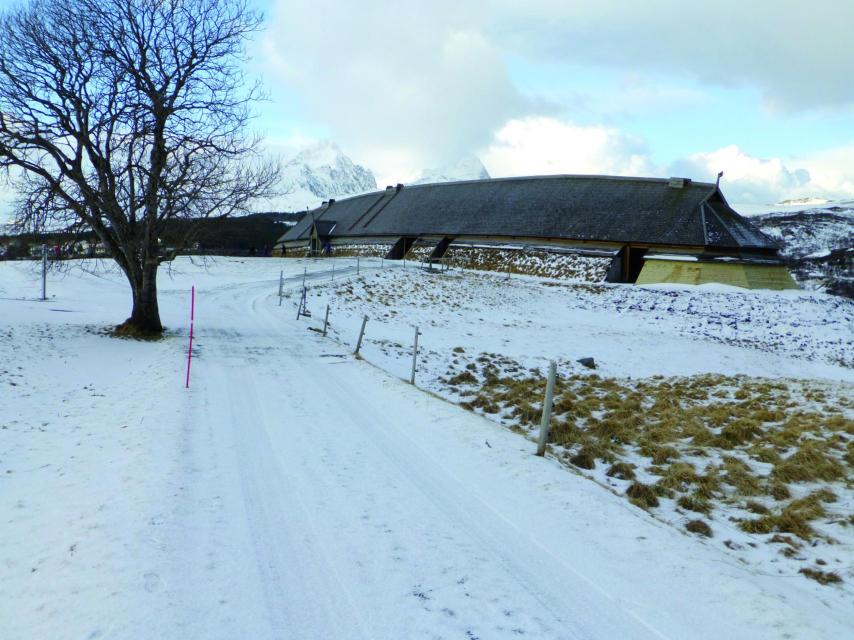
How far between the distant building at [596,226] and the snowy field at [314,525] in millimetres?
31074

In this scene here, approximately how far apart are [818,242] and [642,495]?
12556 cm

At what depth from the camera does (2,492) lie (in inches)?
218

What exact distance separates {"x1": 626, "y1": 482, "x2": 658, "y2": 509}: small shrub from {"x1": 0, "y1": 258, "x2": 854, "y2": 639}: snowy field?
193 mm

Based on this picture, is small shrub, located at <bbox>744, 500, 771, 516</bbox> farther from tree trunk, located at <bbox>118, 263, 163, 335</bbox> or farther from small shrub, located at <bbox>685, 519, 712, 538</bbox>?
tree trunk, located at <bbox>118, 263, 163, 335</bbox>

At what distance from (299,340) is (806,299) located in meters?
30.5

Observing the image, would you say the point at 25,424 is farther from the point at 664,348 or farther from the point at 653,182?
the point at 653,182

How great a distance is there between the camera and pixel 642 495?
240 inches

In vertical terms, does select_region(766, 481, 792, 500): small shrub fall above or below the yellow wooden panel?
below

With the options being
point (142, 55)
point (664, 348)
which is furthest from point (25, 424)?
point (664, 348)

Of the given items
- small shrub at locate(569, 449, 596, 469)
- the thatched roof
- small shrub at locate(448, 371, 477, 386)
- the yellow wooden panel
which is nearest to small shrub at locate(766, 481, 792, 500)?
small shrub at locate(569, 449, 596, 469)

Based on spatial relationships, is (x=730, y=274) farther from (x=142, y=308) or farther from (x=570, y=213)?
(x=142, y=308)

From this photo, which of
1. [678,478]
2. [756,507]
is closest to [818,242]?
[678,478]

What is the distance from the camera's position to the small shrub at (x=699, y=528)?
5.29 meters

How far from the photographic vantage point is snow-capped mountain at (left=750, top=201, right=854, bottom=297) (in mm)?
67750
